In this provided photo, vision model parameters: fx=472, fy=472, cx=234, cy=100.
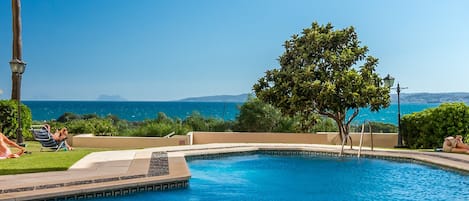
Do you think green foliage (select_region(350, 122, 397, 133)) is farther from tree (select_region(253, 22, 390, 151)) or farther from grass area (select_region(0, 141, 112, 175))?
grass area (select_region(0, 141, 112, 175))

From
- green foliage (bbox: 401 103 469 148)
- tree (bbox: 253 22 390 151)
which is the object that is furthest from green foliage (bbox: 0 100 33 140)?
green foliage (bbox: 401 103 469 148)

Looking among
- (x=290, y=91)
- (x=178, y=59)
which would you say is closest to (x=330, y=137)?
(x=290, y=91)

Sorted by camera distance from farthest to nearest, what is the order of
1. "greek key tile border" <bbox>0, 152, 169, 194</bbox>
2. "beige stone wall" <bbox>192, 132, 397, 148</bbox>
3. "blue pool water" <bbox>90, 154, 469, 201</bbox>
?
"beige stone wall" <bbox>192, 132, 397, 148</bbox> → "blue pool water" <bbox>90, 154, 469, 201</bbox> → "greek key tile border" <bbox>0, 152, 169, 194</bbox>

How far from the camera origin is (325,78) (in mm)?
16609

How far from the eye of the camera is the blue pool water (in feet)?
29.0

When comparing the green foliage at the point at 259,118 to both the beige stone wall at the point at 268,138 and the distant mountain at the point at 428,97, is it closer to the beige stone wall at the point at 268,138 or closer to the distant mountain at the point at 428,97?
the beige stone wall at the point at 268,138

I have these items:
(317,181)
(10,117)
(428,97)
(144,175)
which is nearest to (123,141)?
(10,117)

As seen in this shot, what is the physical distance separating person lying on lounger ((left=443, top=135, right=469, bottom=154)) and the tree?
242cm

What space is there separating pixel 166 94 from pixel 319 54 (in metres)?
67.3

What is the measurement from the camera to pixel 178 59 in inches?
2655

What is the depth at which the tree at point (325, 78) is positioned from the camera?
51.9 feet

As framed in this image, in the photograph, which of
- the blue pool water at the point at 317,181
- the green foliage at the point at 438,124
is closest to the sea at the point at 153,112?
the green foliage at the point at 438,124

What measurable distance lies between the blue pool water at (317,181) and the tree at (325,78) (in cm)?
261

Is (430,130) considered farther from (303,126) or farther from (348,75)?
(303,126)
